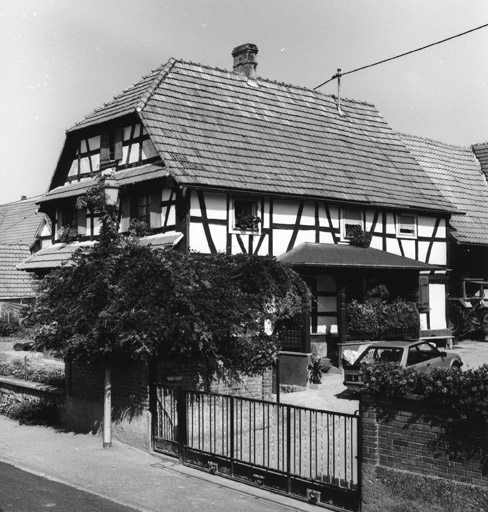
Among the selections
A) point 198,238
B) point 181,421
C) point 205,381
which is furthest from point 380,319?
point 181,421

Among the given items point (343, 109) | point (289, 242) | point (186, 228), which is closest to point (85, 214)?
point (186, 228)

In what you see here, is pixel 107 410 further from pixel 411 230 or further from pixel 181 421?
pixel 411 230

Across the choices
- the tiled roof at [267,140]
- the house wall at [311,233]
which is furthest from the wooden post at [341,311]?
the tiled roof at [267,140]

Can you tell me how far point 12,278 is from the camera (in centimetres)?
3534

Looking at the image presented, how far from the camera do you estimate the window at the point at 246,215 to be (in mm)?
20453

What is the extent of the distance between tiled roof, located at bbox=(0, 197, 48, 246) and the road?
104 ft

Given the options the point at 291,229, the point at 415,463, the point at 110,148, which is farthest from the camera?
the point at 110,148

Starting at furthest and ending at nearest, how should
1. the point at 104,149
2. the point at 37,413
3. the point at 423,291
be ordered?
the point at 423,291, the point at 104,149, the point at 37,413

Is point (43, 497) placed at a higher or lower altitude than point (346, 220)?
lower

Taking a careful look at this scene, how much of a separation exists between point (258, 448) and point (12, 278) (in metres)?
26.4

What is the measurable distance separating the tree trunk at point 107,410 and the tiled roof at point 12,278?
76.0 feet

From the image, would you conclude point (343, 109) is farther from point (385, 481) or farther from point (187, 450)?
point (385, 481)

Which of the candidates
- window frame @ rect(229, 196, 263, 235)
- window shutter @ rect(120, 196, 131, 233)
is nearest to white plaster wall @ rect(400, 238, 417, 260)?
window frame @ rect(229, 196, 263, 235)

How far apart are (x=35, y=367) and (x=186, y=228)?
5.69 meters
